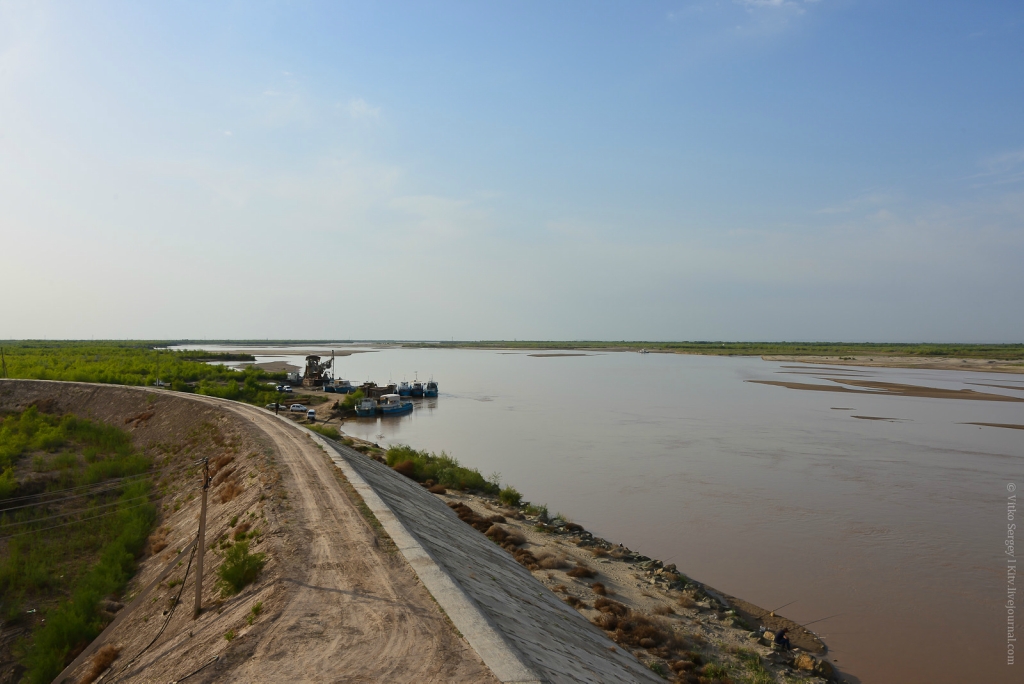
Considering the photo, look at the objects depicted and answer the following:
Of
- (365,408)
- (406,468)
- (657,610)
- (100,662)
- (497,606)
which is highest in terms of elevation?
(497,606)

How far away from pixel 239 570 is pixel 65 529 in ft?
41.0

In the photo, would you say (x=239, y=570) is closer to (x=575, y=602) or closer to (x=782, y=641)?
(x=575, y=602)

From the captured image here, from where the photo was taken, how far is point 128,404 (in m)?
31.9

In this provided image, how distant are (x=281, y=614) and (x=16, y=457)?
2412 centimetres

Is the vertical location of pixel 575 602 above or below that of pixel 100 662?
below

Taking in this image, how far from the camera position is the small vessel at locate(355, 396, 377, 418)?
49719 millimetres

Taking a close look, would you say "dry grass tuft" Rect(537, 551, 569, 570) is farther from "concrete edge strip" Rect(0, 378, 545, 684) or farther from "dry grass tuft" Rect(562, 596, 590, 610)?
"concrete edge strip" Rect(0, 378, 545, 684)

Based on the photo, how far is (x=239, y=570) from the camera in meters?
9.49

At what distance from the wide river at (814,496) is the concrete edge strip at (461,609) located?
346 inches

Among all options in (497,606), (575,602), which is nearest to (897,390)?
(575,602)

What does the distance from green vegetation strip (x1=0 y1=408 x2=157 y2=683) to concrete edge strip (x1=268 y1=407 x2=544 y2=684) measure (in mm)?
6334

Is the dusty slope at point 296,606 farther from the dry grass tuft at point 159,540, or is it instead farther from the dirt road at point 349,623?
the dry grass tuft at point 159,540

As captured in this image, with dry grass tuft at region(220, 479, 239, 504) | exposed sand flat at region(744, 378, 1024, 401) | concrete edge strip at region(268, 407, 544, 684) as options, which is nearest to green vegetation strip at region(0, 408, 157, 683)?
dry grass tuft at region(220, 479, 239, 504)

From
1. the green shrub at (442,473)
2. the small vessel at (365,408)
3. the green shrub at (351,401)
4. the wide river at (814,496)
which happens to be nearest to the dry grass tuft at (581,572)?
the wide river at (814,496)
